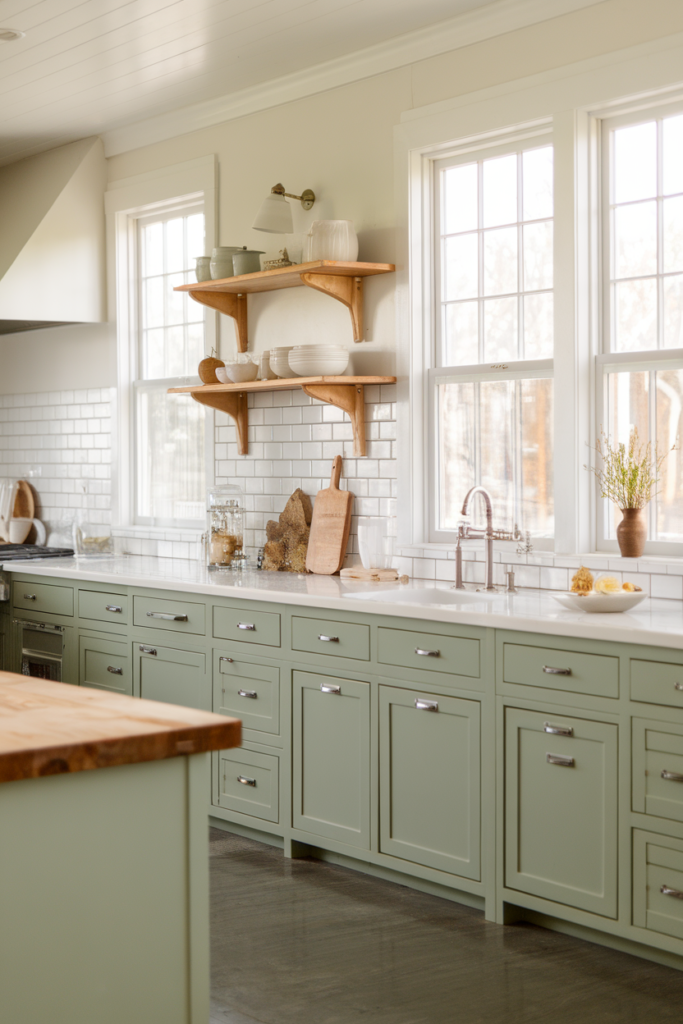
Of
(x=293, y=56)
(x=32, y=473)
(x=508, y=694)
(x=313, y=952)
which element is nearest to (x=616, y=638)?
(x=508, y=694)

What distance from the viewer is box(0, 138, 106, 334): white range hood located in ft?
19.5

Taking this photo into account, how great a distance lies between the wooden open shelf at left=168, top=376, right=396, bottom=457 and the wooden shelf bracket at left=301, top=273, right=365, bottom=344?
27 cm

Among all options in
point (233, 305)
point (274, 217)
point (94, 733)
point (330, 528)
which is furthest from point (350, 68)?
point (94, 733)

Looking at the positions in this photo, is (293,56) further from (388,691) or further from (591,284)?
(388,691)

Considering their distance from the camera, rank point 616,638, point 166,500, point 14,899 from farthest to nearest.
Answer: point 166,500 → point 616,638 → point 14,899

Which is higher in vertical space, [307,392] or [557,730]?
[307,392]

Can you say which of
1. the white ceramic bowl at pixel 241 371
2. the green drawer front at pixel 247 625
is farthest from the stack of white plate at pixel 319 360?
the green drawer front at pixel 247 625

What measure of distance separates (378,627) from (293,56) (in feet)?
8.54

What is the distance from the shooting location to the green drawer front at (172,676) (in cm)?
458

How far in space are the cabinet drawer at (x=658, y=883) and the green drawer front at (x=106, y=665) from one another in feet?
8.20

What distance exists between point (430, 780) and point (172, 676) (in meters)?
1.44

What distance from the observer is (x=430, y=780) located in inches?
147

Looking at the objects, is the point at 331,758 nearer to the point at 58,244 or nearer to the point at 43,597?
the point at 43,597

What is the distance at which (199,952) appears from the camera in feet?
6.20
